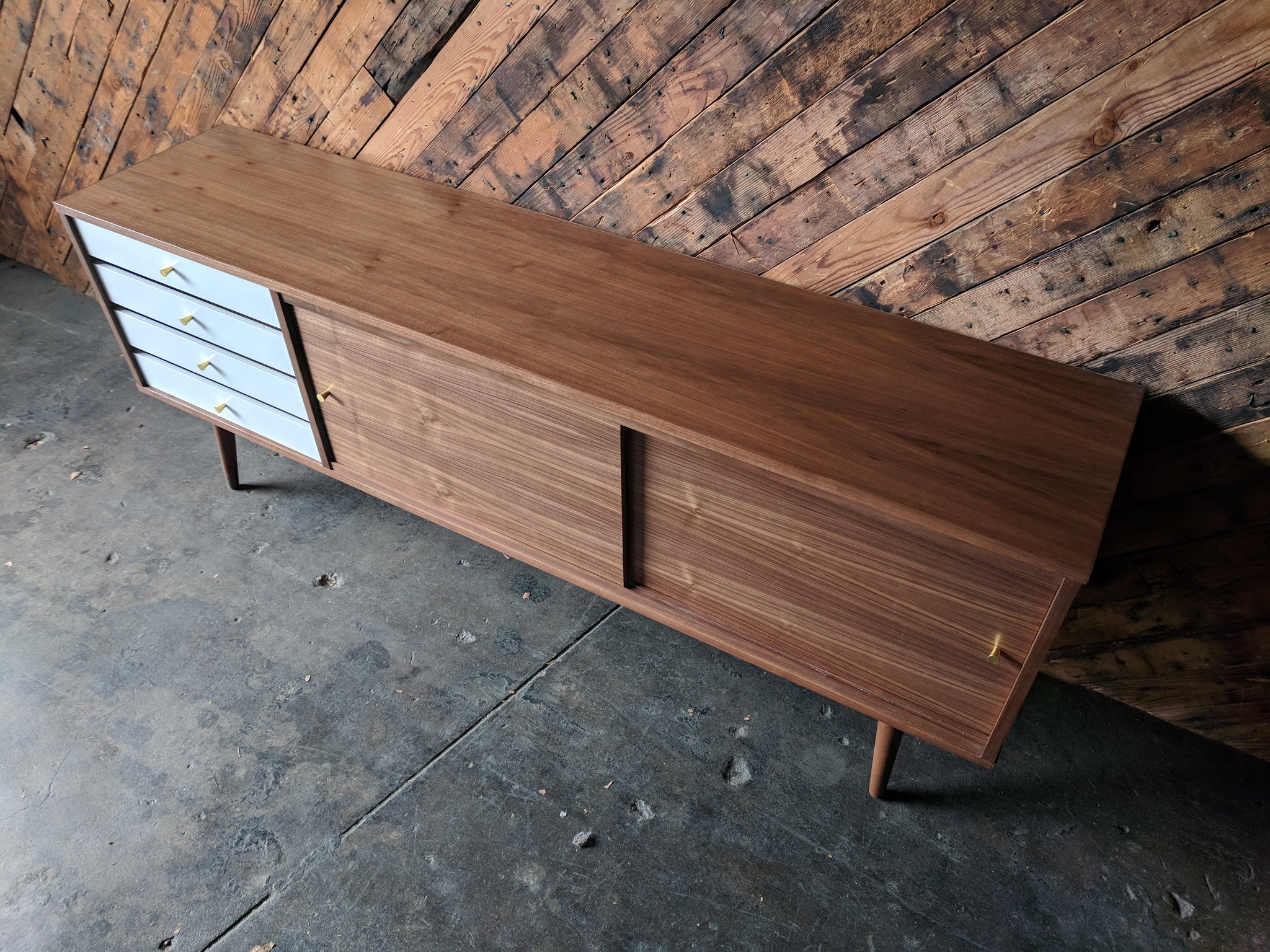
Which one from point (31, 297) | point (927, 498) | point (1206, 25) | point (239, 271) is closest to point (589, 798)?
point (927, 498)

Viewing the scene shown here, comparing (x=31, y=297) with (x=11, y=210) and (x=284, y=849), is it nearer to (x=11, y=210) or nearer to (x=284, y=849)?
(x=11, y=210)

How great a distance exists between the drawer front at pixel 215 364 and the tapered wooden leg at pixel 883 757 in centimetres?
119

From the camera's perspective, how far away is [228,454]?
2078 mm

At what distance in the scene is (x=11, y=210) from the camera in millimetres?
2760

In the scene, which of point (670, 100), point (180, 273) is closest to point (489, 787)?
point (180, 273)

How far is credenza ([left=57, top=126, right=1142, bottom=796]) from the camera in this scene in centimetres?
118

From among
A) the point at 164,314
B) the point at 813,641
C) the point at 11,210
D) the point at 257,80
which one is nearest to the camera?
the point at 813,641

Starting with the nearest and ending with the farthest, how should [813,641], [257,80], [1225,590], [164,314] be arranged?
[813,641] < [1225,590] < [164,314] < [257,80]

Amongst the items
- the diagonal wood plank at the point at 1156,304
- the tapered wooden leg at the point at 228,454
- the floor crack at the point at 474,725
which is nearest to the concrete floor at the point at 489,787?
the floor crack at the point at 474,725

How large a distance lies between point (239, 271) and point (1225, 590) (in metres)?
1.71

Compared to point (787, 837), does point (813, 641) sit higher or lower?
higher

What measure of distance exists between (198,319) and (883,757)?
A: 146cm

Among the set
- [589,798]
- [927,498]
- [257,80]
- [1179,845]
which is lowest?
[1179,845]

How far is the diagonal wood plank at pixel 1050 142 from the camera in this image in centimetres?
113
